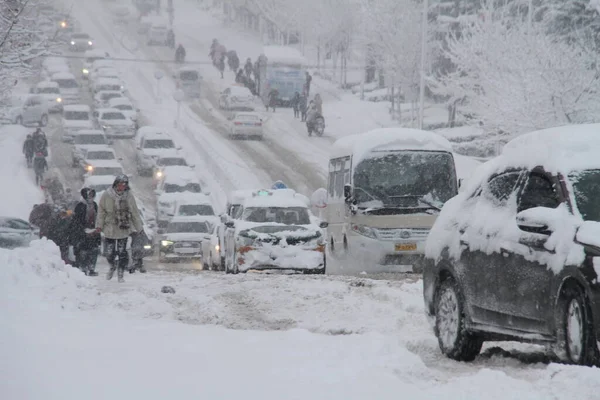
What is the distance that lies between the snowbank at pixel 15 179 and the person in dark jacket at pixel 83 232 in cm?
2055

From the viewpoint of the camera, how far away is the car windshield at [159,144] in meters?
51.1

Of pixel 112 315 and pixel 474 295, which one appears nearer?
pixel 474 295

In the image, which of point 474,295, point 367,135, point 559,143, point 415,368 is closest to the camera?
point 415,368

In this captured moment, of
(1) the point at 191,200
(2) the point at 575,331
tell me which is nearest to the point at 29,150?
(1) the point at 191,200

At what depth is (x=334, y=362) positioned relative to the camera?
800 centimetres

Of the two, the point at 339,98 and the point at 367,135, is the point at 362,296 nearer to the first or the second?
the point at 367,135

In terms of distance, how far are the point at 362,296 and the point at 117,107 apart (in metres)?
50.0

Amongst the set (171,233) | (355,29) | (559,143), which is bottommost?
(171,233)

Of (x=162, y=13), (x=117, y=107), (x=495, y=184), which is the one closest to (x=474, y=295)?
(x=495, y=184)

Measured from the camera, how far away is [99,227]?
654 inches

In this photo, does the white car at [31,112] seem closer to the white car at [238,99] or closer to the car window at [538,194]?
the white car at [238,99]

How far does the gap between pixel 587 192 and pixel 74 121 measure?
50.9 m

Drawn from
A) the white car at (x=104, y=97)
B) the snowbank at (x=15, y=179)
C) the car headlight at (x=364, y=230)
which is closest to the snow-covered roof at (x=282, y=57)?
the white car at (x=104, y=97)

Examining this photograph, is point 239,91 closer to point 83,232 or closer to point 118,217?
point 83,232
